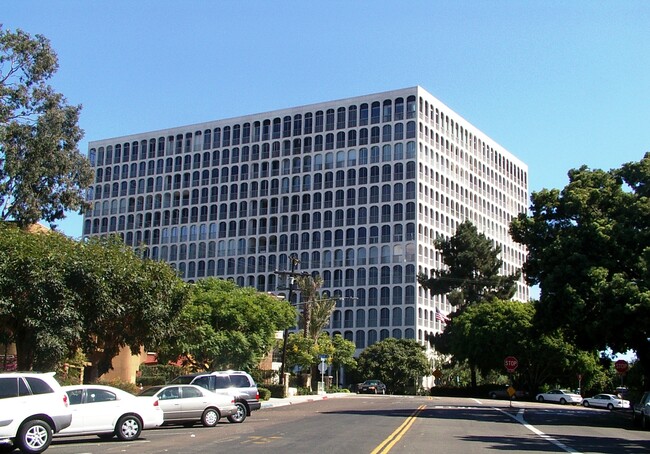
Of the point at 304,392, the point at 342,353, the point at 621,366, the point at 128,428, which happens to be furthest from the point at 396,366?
the point at 128,428

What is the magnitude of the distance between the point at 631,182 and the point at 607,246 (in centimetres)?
482

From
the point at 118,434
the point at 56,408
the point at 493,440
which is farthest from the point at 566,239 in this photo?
the point at 56,408

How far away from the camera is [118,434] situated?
63.0 feet

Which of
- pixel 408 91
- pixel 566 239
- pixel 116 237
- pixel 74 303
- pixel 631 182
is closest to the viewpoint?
pixel 74 303

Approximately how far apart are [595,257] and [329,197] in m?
75.8

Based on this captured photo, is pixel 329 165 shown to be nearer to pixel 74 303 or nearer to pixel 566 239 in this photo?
pixel 566 239

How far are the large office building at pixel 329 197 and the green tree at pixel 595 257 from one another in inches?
2471

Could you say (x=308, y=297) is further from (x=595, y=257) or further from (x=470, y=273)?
(x=595, y=257)

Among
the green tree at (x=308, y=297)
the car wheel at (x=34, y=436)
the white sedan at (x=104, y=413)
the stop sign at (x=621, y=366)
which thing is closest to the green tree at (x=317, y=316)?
the green tree at (x=308, y=297)

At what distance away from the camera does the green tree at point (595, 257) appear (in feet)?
104

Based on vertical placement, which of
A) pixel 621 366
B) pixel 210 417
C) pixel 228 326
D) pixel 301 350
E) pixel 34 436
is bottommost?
pixel 210 417

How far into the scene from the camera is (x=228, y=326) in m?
44.2

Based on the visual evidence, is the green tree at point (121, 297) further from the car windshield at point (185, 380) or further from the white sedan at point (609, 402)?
the white sedan at point (609, 402)

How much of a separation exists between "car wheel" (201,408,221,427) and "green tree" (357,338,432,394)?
209 feet
